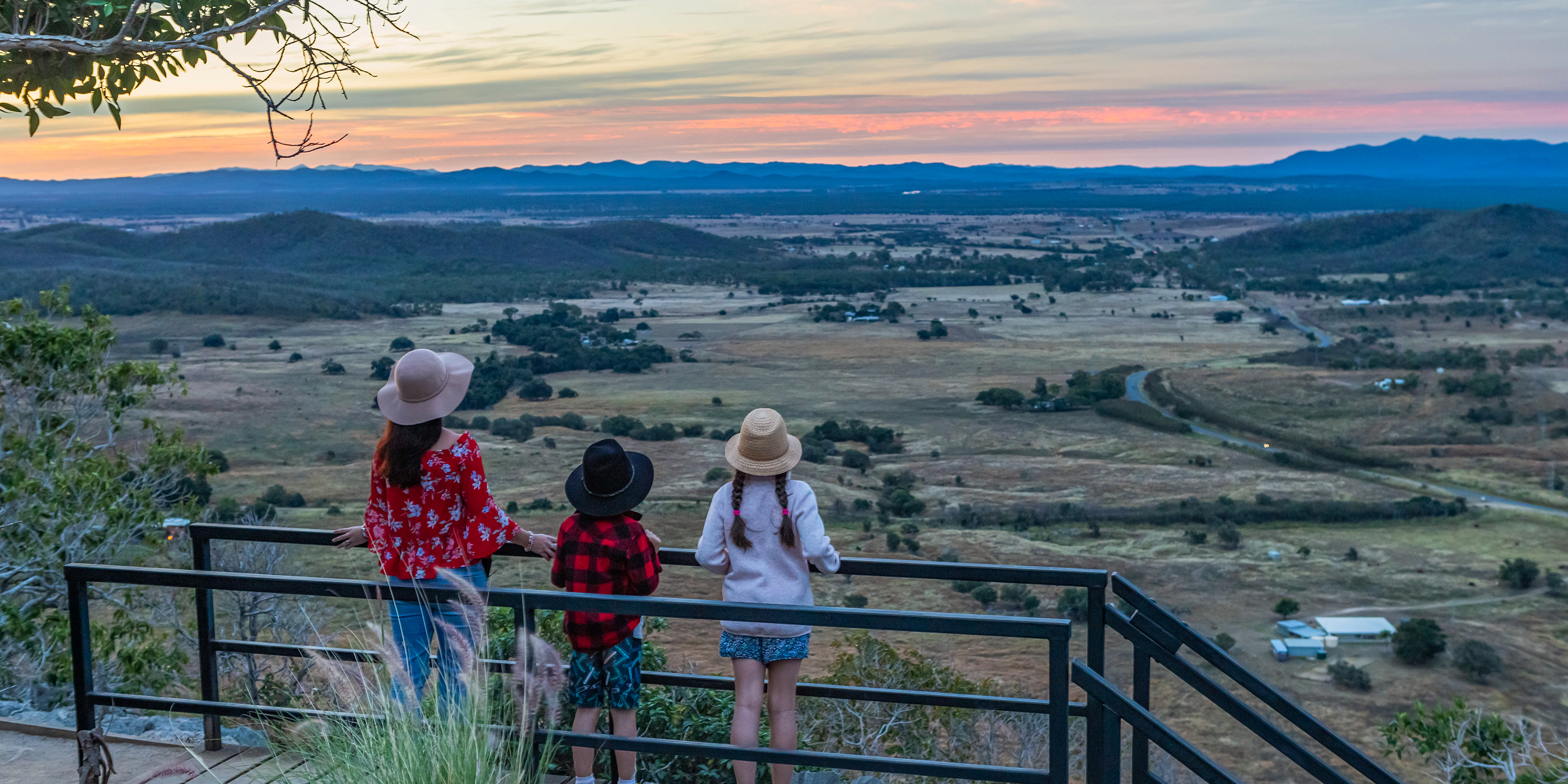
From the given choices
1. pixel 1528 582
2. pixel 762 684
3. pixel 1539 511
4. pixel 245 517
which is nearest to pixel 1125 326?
pixel 1539 511

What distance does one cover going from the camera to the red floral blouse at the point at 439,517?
12.7 ft

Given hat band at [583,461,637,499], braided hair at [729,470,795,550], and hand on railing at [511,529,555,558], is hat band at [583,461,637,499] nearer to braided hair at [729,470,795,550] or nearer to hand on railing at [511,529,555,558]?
hand on railing at [511,529,555,558]

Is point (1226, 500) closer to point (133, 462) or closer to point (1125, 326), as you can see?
point (133, 462)

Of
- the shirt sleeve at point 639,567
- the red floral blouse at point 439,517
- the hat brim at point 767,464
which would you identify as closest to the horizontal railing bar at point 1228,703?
the hat brim at point 767,464

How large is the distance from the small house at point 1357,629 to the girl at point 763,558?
26.3 metres

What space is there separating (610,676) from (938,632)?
1432mm

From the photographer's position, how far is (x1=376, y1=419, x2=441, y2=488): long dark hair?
3.85m

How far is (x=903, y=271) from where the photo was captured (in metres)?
122

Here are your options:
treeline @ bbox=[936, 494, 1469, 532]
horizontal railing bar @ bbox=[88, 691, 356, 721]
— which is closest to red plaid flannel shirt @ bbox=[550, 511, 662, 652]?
horizontal railing bar @ bbox=[88, 691, 356, 721]

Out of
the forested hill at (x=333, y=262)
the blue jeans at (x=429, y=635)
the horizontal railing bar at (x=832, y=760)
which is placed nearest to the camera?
the horizontal railing bar at (x=832, y=760)

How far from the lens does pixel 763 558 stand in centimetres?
399

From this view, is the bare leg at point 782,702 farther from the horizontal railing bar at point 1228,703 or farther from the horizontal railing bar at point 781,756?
the horizontal railing bar at point 1228,703

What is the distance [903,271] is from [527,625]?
392ft

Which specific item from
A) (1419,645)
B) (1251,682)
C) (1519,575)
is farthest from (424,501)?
(1519,575)
